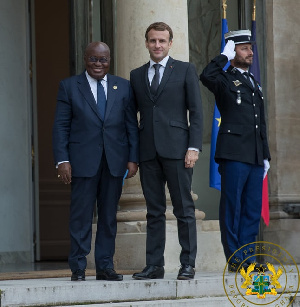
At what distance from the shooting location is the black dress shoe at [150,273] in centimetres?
806

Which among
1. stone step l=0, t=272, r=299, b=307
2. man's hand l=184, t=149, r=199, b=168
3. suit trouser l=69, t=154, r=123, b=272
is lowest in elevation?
stone step l=0, t=272, r=299, b=307

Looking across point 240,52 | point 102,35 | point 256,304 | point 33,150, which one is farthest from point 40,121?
point 256,304

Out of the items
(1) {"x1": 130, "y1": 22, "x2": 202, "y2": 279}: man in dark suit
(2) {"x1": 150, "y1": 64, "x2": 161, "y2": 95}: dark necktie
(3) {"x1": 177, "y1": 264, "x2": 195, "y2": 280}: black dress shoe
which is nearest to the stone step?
(3) {"x1": 177, "y1": 264, "x2": 195, "y2": 280}: black dress shoe

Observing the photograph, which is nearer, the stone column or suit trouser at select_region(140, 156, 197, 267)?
suit trouser at select_region(140, 156, 197, 267)

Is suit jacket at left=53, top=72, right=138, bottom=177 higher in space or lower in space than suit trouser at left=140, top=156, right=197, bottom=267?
higher

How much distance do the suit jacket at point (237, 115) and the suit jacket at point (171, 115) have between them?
624mm

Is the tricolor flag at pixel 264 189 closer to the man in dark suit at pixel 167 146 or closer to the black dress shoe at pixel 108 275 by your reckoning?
the man in dark suit at pixel 167 146

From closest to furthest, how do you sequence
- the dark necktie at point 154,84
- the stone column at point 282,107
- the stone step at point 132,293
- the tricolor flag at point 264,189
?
the stone step at point 132,293 → the dark necktie at point 154,84 → the tricolor flag at point 264,189 → the stone column at point 282,107

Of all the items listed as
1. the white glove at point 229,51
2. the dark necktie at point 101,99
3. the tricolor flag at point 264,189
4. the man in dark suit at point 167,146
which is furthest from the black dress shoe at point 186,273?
the tricolor flag at point 264,189

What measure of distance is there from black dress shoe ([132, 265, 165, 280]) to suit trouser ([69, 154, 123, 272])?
254 millimetres

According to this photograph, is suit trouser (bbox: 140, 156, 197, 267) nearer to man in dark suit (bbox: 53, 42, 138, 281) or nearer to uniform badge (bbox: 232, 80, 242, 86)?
man in dark suit (bbox: 53, 42, 138, 281)

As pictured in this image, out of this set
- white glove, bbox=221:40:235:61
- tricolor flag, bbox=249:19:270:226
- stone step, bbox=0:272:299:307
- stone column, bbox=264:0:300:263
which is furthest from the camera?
stone column, bbox=264:0:300:263

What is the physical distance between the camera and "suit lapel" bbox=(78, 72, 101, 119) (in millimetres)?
8172

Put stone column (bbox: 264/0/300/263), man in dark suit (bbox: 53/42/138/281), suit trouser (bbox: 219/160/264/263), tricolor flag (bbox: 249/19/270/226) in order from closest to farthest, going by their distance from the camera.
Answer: man in dark suit (bbox: 53/42/138/281), suit trouser (bbox: 219/160/264/263), tricolor flag (bbox: 249/19/270/226), stone column (bbox: 264/0/300/263)
